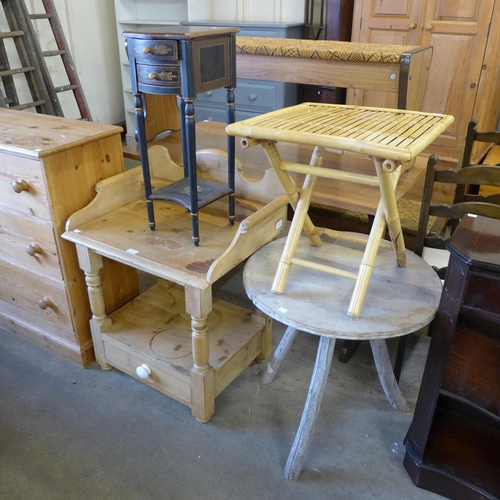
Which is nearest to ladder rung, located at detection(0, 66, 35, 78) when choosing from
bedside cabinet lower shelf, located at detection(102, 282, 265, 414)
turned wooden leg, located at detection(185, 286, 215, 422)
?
bedside cabinet lower shelf, located at detection(102, 282, 265, 414)

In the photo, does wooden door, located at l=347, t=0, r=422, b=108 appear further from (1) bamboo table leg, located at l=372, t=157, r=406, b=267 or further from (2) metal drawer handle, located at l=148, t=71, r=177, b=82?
(2) metal drawer handle, located at l=148, t=71, r=177, b=82

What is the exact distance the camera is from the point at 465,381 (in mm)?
1304

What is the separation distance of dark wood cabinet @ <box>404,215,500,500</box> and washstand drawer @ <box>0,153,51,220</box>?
51.6 inches

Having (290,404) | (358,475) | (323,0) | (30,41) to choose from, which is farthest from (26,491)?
(323,0)

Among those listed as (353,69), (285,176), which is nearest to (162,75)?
(285,176)

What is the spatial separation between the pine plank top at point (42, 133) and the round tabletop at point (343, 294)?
0.75 m

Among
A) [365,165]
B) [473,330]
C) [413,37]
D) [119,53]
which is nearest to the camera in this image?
[473,330]

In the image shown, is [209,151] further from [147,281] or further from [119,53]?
[119,53]

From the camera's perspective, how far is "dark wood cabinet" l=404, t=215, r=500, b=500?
1.15 meters

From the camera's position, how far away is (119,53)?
483 centimetres

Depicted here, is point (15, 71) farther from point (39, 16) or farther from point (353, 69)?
point (353, 69)

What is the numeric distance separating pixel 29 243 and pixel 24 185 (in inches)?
10.1

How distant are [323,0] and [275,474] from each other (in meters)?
3.51

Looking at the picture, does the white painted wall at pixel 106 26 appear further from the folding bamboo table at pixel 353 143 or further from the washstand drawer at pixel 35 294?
the folding bamboo table at pixel 353 143
